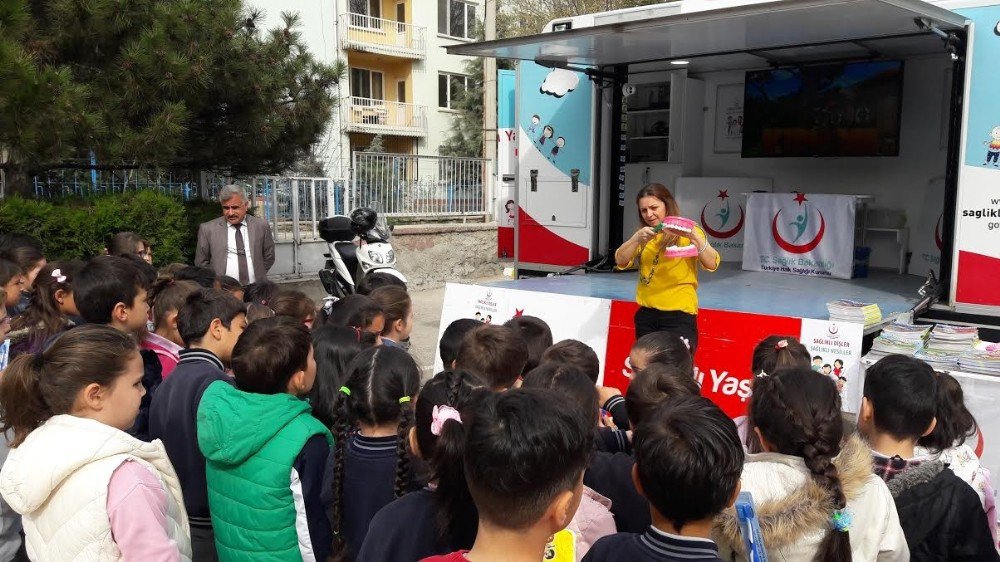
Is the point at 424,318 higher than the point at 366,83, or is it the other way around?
the point at 366,83

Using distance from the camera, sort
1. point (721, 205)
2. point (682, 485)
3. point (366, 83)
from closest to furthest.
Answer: point (682, 485), point (721, 205), point (366, 83)

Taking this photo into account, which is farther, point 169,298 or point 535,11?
point 535,11

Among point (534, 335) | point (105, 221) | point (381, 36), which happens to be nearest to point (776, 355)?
point (534, 335)

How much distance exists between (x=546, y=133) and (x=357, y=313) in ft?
14.8

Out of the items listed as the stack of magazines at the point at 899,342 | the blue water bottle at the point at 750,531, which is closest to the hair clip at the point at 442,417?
the blue water bottle at the point at 750,531

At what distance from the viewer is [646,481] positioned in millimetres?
1622

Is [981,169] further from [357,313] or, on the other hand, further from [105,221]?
[105,221]

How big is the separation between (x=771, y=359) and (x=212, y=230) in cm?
436

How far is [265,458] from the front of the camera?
7.54ft

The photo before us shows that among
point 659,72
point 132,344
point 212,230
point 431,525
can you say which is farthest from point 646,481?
point 659,72

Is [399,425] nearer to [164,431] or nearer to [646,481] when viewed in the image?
[646,481]

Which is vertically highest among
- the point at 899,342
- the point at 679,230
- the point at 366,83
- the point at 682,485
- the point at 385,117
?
the point at 366,83

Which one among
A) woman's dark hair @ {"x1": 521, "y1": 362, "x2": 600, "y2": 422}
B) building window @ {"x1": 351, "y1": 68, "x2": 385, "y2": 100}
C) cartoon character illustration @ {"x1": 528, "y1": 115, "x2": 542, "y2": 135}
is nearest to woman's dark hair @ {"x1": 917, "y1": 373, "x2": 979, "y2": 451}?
woman's dark hair @ {"x1": 521, "y1": 362, "x2": 600, "y2": 422}

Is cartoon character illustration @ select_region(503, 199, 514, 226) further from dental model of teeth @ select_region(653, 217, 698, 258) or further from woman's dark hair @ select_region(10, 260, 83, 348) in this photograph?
woman's dark hair @ select_region(10, 260, 83, 348)
